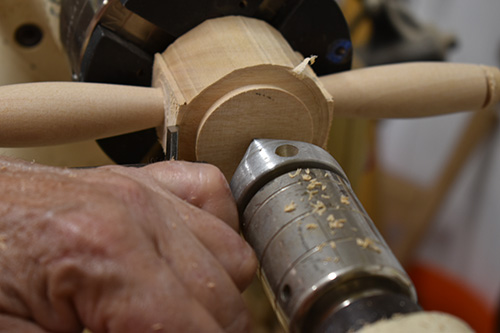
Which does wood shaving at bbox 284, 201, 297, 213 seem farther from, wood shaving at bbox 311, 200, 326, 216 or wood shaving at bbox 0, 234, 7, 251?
wood shaving at bbox 0, 234, 7, 251

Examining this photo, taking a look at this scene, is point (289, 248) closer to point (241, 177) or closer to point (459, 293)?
point (241, 177)

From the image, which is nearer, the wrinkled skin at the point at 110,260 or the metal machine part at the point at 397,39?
the wrinkled skin at the point at 110,260

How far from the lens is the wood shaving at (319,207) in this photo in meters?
0.36

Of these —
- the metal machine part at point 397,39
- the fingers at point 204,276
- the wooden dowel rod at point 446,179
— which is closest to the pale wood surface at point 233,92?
the fingers at point 204,276

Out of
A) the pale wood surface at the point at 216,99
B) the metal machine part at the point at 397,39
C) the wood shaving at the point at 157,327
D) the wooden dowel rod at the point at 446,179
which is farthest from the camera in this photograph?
the wooden dowel rod at the point at 446,179

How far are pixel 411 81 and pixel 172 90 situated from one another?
0.23 metres

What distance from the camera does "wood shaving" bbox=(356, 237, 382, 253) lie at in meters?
0.34

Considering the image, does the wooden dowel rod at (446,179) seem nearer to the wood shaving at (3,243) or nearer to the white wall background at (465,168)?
the white wall background at (465,168)

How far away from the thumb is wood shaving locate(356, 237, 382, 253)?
21 centimetres

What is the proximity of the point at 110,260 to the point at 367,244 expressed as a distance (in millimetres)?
162

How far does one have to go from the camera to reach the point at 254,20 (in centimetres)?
47

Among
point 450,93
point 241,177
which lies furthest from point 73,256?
point 450,93

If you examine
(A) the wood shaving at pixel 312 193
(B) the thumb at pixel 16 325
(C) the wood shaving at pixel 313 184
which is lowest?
(B) the thumb at pixel 16 325

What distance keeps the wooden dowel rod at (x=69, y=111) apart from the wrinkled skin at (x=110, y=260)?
45 millimetres
